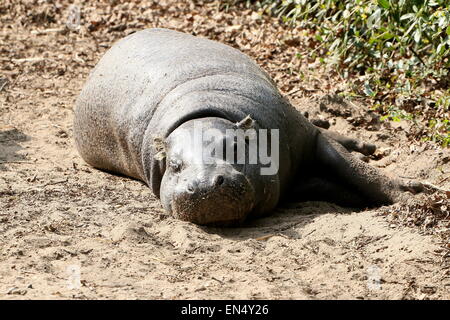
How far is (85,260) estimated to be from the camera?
5.28 metres

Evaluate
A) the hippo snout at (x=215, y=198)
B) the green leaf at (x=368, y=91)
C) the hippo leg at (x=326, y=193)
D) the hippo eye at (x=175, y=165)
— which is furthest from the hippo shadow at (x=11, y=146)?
the green leaf at (x=368, y=91)

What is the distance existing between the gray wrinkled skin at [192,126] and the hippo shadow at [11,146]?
24.5 inches

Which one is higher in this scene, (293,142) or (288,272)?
(293,142)

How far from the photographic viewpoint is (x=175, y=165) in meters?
6.35

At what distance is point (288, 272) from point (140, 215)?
1.61 meters

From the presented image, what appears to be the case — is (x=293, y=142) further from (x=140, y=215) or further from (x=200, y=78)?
(x=140, y=215)

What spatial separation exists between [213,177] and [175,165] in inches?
21.7

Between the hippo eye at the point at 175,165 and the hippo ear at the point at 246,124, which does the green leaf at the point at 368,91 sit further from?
the hippo eye at the point at 175,165

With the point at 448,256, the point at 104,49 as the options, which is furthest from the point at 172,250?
the point at 104,49

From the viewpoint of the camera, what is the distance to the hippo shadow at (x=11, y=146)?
796 centimetres

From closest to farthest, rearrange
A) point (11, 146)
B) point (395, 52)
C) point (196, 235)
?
point (196, 235) → point (11, 146) → point (395, 52)

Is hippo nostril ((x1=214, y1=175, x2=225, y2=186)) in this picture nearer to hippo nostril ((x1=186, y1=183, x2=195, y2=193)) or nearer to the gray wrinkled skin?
the gray wrinkled skin

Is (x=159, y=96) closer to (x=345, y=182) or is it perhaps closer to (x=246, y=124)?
(x=246, y=124)

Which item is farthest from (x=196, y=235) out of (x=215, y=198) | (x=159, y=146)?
(x=159, y=146)
